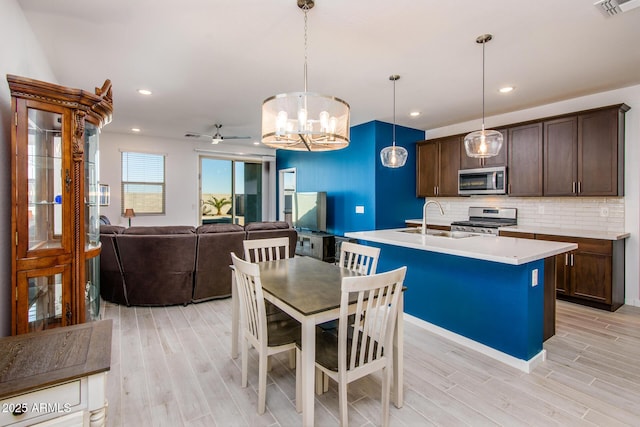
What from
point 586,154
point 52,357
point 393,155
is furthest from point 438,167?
point 52,357

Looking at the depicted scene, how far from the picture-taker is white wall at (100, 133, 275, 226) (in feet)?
21.2

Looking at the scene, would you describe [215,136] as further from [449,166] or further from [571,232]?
[571,232]

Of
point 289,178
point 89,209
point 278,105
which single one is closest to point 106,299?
point 89,209

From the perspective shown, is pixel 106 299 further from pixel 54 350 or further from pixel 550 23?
pixel 550 23

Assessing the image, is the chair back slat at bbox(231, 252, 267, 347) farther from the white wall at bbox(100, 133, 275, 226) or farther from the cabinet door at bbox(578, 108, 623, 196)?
the white wall at bbox(100, 133, 275, 226)

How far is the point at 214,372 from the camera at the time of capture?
2.40m

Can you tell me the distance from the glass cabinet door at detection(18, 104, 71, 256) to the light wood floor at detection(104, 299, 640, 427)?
3.75 feet

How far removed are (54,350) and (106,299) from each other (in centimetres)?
316

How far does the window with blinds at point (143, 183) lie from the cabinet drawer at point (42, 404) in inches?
251

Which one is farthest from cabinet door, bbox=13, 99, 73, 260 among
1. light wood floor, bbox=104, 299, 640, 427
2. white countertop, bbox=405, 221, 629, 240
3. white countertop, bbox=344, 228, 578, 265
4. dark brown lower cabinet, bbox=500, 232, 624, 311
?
white countertop, bbox=405, 221, 629, 240

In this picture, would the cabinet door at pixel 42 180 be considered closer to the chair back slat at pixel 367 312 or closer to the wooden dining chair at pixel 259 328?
the wooden dining chair at pixel 259 328

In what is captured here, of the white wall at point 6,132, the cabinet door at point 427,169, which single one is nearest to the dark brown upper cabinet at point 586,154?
the cabinet door at point 427,169

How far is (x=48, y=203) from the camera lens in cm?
197

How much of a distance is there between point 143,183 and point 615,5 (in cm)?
755
